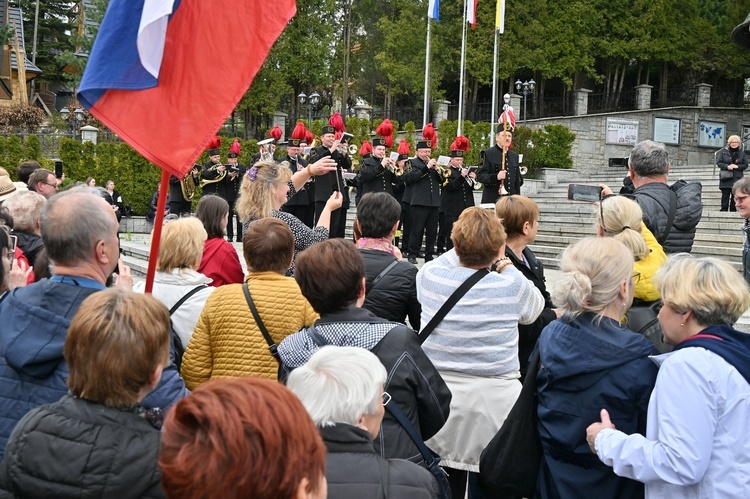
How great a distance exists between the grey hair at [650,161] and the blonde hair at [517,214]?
109 centimetres

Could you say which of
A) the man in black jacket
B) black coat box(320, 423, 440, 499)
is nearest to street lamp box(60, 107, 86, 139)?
the man in black jacket

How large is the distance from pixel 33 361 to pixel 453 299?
178cm

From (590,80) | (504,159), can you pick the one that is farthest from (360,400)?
(590,80)

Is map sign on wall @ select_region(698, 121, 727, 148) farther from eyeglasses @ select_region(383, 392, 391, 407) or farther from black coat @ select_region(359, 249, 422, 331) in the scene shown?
eyeglasses @ select_region(383, 392, 391, 407)

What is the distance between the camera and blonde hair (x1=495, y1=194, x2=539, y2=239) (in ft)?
14.2

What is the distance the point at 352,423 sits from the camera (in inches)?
81.3

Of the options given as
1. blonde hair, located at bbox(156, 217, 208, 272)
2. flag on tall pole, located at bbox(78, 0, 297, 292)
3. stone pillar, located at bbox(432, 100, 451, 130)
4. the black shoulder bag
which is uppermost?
stone pillar, located at bbox(432, 100, 451, 130)

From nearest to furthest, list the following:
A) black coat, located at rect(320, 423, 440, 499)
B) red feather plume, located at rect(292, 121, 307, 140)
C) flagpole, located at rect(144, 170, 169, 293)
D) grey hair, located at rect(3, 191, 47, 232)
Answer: black coat, located at rect(320, 423, 440, 499) → flagpole, located at rect(144, 170, 169, 293) → grey hair, located at rect(3, 191, 47, 232) → red feather plume, located at rect(292, 121, 307, 140)

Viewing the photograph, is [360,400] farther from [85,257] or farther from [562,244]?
[562,244]

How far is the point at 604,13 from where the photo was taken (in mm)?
35906

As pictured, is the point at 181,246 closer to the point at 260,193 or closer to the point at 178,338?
the point at 178,338

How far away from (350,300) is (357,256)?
0.60 feet

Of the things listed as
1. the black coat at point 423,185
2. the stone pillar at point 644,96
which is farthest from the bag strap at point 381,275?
the stone pillar at point 644,96

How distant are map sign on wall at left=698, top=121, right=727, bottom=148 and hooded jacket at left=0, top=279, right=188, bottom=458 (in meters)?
33.9
